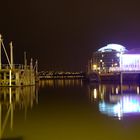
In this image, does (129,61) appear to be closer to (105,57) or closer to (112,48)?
(112,48)

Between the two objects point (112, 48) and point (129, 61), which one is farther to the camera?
point (112, 48)

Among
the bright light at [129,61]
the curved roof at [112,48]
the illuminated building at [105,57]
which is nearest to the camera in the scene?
the bright light at [129,61]

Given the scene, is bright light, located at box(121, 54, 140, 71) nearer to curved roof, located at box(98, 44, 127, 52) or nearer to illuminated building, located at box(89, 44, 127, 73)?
curved roof, located at box(98, 44, 127, 52)

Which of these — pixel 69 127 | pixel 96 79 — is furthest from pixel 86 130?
pixel 96 79

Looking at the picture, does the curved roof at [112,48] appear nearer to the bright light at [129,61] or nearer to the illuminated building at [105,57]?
the illuminated building at [105,57]

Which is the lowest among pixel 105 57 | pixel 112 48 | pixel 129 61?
pixel 129 61

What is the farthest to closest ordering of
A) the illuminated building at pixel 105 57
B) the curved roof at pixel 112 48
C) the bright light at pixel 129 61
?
the illuminated building at pixel 105 57 → the curved roof at pixel 112 48 → the bright light at pixel 129 61

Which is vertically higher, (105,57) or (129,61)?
(105,57)

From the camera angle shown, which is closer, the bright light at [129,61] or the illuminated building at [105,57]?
the bright light at [129,61]

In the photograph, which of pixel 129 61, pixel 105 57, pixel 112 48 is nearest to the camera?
pixel 129 61

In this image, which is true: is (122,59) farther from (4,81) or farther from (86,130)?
(86,130)

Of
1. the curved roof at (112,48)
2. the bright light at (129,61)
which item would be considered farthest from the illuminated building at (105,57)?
the bright light at (129,61)

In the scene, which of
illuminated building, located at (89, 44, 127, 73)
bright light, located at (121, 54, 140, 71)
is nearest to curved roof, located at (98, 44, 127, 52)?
illuminated building, located at (89, 44, 127, 73)

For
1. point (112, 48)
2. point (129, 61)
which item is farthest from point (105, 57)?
point (129, 61)
